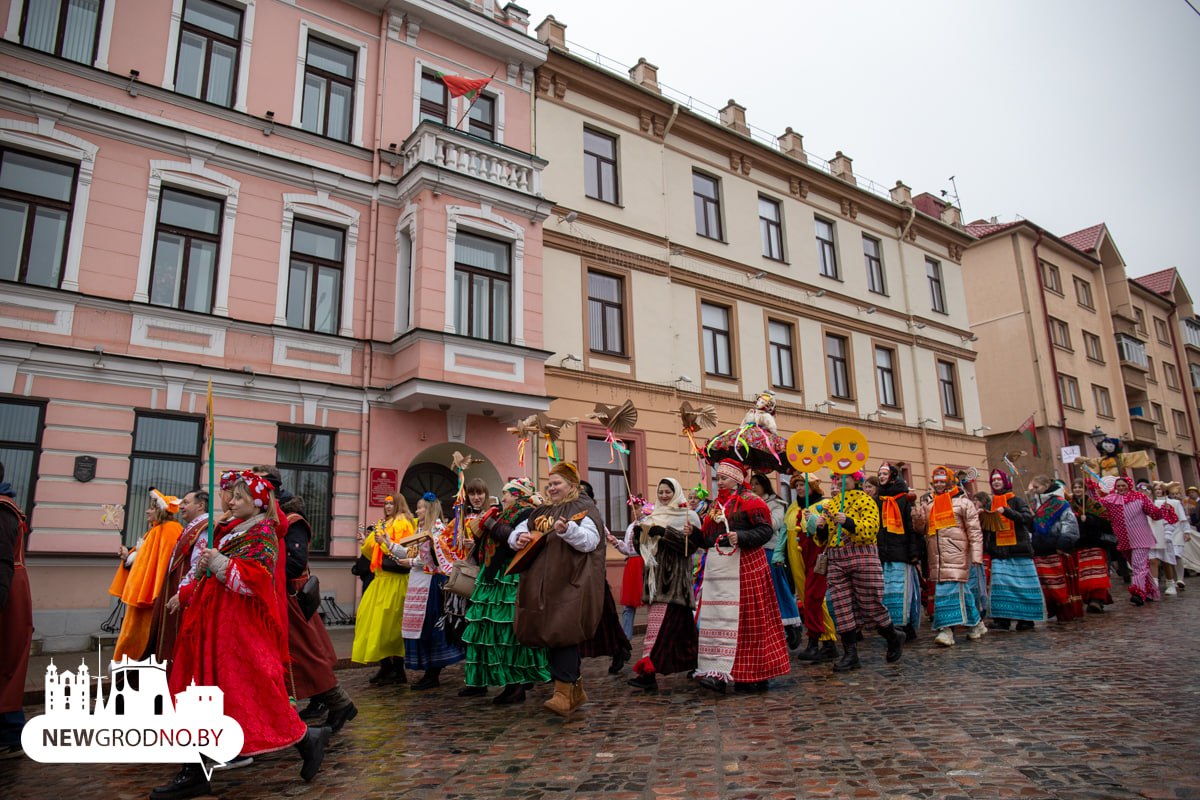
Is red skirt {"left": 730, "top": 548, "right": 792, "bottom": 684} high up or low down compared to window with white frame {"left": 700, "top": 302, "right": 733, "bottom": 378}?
down

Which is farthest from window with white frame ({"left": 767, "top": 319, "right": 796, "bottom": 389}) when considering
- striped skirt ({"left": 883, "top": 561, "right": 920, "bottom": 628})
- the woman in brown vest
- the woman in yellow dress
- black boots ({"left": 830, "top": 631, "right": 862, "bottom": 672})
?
the woman in brown vest

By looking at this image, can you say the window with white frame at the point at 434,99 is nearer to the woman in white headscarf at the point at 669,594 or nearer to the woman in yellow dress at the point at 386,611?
the woman in yellow dress at the point at 386,611

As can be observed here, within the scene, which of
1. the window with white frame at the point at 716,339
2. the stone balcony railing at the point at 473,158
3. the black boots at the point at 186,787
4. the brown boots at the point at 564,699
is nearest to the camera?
the black boots at the point at 186,787

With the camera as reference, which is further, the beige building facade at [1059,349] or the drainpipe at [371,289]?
the beige building facade at [1059,349]

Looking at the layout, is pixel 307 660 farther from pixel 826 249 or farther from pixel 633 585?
pixel 826 249

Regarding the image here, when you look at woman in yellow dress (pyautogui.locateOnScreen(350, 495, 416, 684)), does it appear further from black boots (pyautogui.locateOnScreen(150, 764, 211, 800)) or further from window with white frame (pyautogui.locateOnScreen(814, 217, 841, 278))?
window with white frame (pyautogui.locateOnScreen(814, 217, 841, 278))

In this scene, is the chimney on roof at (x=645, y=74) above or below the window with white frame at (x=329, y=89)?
above

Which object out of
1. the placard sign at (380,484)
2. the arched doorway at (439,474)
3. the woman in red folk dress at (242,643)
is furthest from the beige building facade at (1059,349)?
the woman in red folk dress at (242,643)

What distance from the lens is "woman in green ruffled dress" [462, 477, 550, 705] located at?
6.76m

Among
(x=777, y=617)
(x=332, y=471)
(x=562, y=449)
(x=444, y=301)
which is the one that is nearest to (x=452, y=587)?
(x=777, y=617)

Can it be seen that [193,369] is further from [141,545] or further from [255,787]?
[255,787]

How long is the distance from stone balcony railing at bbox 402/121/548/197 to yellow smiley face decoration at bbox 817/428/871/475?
31.8ft

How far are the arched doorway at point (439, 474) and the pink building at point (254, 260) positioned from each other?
0.18 feet

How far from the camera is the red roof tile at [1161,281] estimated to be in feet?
146
